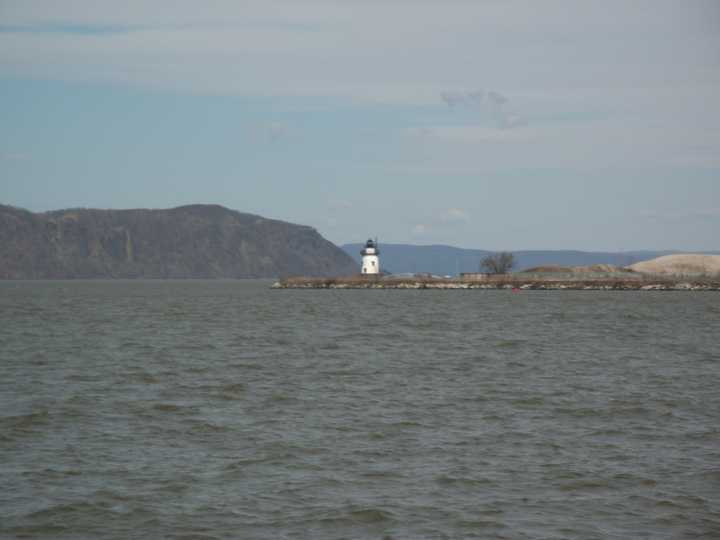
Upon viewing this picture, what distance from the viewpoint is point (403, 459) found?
17609mm

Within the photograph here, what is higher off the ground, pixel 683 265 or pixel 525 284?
pixel 683 265

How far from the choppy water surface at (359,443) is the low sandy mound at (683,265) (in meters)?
138

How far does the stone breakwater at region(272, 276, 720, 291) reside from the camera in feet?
482

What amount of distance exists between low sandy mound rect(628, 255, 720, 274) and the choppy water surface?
454ft

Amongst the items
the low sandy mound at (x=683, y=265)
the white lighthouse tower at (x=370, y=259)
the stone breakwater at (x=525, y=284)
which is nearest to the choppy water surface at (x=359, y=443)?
the stone breakwater at (x=525, y=284)

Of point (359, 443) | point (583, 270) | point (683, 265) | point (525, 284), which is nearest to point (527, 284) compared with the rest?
point (525, 284)

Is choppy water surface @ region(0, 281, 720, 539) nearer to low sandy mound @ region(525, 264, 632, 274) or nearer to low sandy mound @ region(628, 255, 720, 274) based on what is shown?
low sandy mound @ region(525, 264, 632, 274)

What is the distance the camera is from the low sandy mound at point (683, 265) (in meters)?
172

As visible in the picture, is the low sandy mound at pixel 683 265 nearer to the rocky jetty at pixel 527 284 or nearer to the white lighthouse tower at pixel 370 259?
the rocky jetty at pixel 527 284

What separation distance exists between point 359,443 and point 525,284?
5399 inches

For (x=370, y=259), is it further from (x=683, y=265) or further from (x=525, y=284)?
(x=683, y=265)

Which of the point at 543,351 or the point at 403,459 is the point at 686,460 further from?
the point at 543,351

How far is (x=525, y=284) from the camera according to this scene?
154 meters

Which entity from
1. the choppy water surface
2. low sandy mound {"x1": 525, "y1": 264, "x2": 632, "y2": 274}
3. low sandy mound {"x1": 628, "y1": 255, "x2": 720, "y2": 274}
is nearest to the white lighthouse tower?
low sandy mound {"x1": 525, "y1": 264, "x2": 632, "y2": 274}
